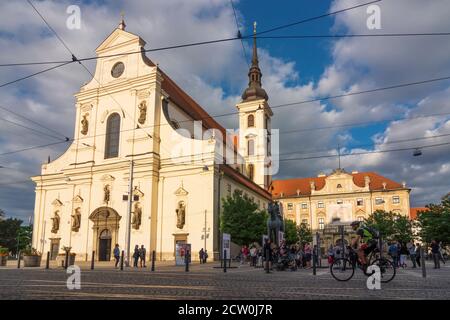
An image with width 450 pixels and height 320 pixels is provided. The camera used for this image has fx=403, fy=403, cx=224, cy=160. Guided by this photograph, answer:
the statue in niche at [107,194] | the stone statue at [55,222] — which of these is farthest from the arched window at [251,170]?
the stone statue at [55,222]

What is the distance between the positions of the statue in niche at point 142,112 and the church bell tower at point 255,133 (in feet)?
70.9

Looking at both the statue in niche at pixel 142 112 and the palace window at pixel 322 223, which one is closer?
the statue in niche at pixel 142 112

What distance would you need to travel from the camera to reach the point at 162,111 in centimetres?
3909

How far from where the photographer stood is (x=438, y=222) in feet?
138

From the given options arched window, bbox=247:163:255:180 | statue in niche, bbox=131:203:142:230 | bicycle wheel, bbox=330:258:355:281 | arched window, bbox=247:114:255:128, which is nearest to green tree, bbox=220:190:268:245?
statue in niche, bbox=131:203:142:230

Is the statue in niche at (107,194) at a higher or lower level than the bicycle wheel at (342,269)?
higher

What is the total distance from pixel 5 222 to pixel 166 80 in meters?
54.2

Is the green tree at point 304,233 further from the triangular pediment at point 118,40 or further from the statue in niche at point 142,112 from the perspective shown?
the triangular pediment at point 118,40

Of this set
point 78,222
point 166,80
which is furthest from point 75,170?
point 166,80

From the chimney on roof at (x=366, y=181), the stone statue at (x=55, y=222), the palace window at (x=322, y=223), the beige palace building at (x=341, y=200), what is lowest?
the stone statue at (x=55, y=222)

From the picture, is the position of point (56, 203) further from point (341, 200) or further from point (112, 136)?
point (341, 200)

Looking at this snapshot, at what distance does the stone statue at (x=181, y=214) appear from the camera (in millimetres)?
35375

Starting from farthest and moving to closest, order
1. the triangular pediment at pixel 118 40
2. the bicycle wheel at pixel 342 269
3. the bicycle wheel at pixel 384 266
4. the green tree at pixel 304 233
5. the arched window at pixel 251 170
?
the green tree at pixel 304 233 → the arched window at pixel 251 170 → the triangular pediment at pixel 118 40 → the bicycle wheel at pixel 342 269 → the bicycle wheel at pixel 384 266

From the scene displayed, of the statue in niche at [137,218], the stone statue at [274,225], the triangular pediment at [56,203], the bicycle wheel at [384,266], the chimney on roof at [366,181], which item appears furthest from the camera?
the chimney on roof at [366,181]
